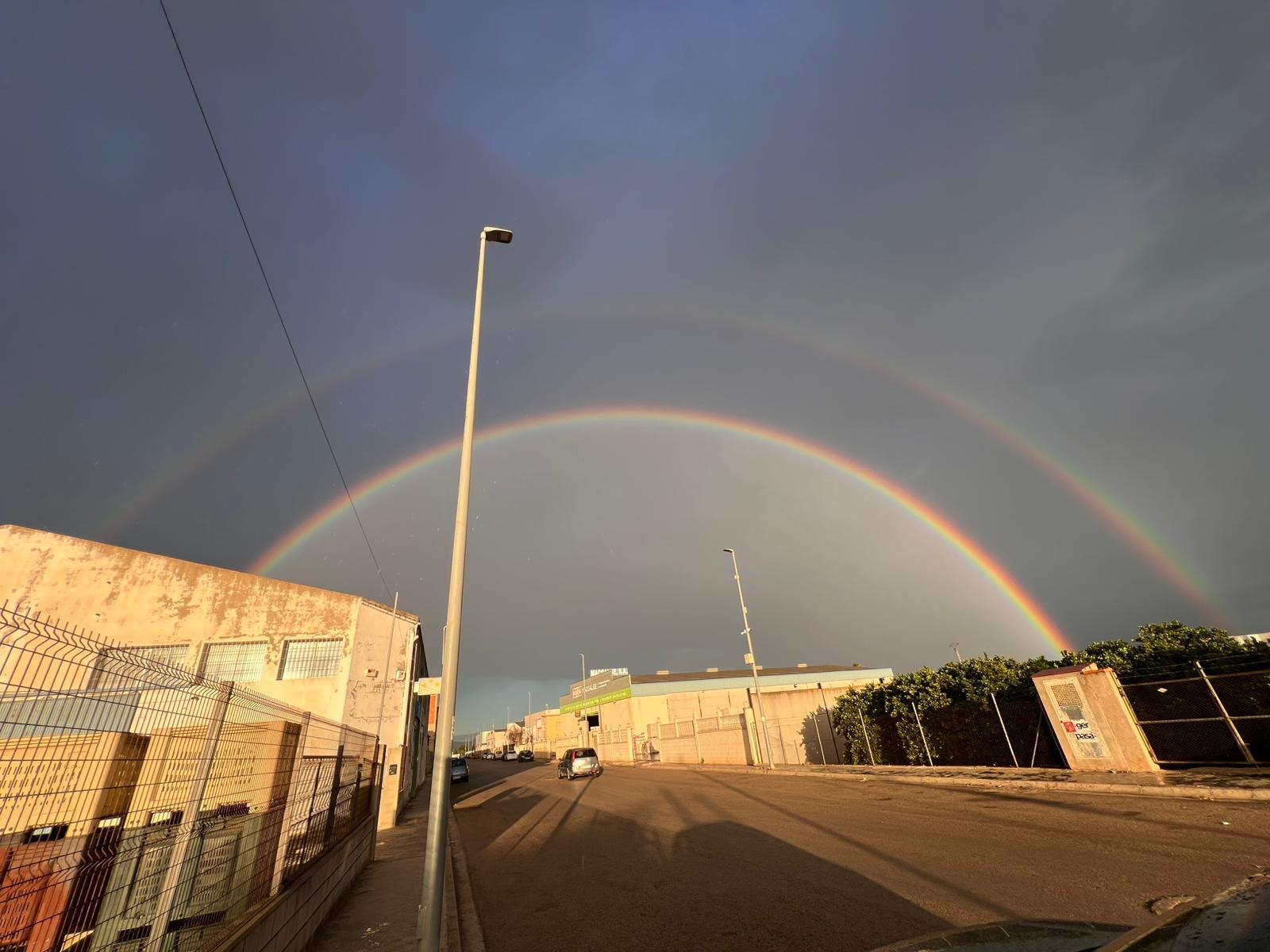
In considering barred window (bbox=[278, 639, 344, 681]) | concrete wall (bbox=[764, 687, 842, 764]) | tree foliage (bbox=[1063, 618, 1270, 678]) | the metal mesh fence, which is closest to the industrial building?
concrete wall (bbox=[764, 687, 842, 764])

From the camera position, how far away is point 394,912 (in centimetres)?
819

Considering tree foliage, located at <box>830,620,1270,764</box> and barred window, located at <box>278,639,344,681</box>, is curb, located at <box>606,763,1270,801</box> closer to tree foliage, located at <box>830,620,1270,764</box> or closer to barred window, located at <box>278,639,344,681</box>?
tree foliage, located at <box>830,620,1270,764</box>

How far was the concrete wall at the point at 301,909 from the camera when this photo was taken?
15.2ft

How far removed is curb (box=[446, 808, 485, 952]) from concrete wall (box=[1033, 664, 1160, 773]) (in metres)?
15.3

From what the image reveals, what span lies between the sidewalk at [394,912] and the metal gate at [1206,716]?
1656 cm

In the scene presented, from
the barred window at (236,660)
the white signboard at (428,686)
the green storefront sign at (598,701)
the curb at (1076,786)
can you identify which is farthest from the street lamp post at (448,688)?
the green storefront sign at (598,701)

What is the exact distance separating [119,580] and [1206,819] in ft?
109

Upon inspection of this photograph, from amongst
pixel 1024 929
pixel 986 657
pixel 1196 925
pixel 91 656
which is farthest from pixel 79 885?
pixel 986 657

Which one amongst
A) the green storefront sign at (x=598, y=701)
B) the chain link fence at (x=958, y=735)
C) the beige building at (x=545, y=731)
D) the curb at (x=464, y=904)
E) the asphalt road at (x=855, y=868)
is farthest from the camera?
the beige building at (x=545, y=731)

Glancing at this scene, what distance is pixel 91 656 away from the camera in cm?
351

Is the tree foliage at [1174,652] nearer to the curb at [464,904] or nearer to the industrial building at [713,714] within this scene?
the industrial building at [713,714]

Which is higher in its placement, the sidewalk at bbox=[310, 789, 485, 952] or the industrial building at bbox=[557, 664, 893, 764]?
the industrial building at bbox=[557, 664, 893, 764]

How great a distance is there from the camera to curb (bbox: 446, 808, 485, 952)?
6.66m

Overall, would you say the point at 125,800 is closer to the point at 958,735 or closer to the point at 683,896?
the point at 683,896
